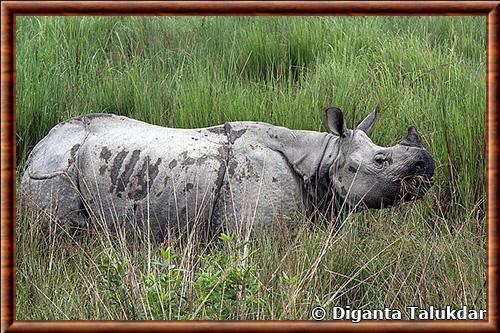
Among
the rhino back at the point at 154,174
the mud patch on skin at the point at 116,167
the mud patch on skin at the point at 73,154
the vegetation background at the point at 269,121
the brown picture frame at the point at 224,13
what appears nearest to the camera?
the brown picture frame at the point at 224,13

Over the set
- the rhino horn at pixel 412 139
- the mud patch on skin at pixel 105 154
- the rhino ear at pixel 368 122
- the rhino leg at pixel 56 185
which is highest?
the rhino ear at pixel 368 122

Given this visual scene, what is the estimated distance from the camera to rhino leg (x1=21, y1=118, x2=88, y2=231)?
5418 millimetres

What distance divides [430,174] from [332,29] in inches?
126

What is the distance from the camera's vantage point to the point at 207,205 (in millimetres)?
5223

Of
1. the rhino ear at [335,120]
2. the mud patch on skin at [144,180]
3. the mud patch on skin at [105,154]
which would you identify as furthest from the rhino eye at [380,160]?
the mud patch on skin at [105,154]

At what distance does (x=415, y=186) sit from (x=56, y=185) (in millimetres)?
2123

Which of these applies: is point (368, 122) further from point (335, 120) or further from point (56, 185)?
point (56, 185)

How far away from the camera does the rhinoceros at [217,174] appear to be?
17.1 ft

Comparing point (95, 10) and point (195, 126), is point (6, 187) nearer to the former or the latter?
point (95, 10)

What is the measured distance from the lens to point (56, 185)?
545cm

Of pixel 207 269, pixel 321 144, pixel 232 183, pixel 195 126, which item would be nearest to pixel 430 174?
pixel 321 144

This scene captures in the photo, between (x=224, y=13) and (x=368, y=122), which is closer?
(x=224, y=13)

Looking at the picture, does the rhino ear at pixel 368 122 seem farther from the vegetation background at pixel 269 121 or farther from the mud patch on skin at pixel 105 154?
the mud patch on skin at pixel 105 154

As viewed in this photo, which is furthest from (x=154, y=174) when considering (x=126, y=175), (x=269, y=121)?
(x=269, y=121)
